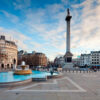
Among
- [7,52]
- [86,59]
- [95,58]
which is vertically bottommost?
[86,59]

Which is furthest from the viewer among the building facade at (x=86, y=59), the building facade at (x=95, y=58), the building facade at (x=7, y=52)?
the building facade at (x=86, y=59)

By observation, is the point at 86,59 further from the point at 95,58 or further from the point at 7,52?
the point at 7,52

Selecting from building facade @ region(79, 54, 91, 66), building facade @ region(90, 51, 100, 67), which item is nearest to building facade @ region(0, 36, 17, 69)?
building facade @ region(79, 54, 91, 66)

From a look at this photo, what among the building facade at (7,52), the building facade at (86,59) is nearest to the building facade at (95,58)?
the building facade at (86,59)

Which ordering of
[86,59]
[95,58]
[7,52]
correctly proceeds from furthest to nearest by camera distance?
[86,59]
[95,58]
[7,52]

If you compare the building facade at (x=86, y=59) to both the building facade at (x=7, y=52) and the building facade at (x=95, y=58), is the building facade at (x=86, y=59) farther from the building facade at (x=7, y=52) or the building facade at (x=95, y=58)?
the building facade at (x=7, y=52)

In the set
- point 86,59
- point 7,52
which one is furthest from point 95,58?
point 7,52

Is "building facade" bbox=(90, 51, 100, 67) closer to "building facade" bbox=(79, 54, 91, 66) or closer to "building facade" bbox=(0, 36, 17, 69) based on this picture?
"building facade" bbox=(79, 54, 91, 66)

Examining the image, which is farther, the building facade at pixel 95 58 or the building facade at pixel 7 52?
A: the building facade at pixel 95 58

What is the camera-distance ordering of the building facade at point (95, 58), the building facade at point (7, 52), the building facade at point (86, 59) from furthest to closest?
the building facade at point (86, 59), the building facade at point (95, 58), the building facade at point (7, 52)

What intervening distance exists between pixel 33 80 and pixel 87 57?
92746mm

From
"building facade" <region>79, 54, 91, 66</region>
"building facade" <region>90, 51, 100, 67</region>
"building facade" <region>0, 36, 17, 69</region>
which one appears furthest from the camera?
"building facade" <region>79, 54, 91, 66</region>

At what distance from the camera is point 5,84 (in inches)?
453

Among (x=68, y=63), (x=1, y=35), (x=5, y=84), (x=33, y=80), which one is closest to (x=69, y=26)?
(x=68, y=63)
